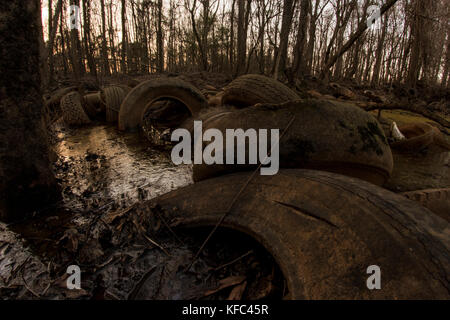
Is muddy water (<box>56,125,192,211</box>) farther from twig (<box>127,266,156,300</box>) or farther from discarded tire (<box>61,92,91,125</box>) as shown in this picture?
discarded tire (<box>61,92,91,125</box>)

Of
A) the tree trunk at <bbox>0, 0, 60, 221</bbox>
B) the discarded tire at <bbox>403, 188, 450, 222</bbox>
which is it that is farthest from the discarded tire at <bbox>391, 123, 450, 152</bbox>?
the tree trunk at <bbox>0, 0, 60, 221</bbox>

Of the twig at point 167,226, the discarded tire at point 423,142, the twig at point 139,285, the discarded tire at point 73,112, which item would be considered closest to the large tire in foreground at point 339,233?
the twig at point 167,226

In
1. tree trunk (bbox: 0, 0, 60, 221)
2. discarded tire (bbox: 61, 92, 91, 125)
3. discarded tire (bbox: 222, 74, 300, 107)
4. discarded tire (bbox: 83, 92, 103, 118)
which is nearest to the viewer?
tree trunk (bbox: 0, 0, 60, 221)

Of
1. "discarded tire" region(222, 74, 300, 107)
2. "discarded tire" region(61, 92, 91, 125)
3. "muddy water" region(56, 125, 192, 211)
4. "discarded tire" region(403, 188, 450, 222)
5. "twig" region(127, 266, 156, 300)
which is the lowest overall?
"twig" region(127, 266, 156, 300)

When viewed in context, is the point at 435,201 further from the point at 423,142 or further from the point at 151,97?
the point at 151,97

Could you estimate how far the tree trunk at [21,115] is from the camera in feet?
6.59

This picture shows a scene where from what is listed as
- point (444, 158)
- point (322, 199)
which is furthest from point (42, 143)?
point (444, 158)

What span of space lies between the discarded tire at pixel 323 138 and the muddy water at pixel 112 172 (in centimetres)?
103

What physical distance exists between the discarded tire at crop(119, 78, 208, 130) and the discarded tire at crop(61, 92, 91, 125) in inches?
71.0

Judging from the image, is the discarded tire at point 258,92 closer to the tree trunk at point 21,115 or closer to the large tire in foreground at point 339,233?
the large tire in foreground at point 339,233

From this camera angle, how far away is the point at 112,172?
3.37 meters

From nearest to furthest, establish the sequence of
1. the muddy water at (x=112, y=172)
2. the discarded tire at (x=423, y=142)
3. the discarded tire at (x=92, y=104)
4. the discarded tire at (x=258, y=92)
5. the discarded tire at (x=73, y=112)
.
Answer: the muddy water at (x=112, y=172) < the discarded tire at (x=258, y=92) < the discarded tire at (x=423, y=142) < the discarded tire at (x=73, y=112) < the discarded tire at (x=92, y=104)

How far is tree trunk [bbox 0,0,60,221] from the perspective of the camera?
201 cm
